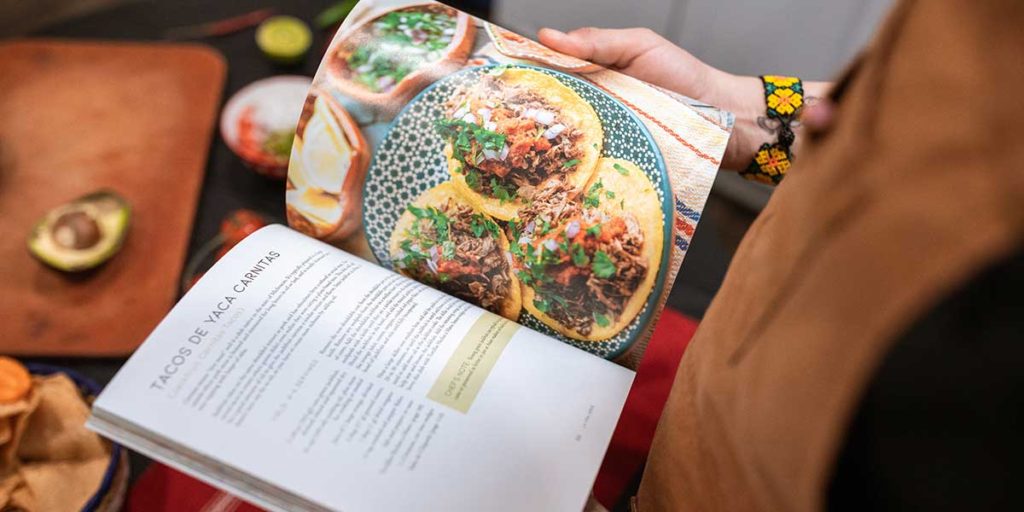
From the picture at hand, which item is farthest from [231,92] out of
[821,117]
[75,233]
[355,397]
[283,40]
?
[821,117]

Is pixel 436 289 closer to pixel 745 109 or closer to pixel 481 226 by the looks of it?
pixel 481 226

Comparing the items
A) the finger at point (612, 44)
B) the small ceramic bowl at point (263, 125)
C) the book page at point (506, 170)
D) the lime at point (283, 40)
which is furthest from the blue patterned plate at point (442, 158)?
the lime at point (283, 40)

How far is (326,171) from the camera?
2.06 feet

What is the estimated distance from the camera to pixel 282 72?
1204 mm

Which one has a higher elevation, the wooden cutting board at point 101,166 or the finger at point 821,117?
the finger at point 821,117

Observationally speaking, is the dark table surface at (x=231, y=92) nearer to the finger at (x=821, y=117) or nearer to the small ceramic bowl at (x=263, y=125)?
the small ceramic bowl at (x=263, y=125)

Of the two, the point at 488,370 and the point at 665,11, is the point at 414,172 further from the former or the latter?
the point at 665,11

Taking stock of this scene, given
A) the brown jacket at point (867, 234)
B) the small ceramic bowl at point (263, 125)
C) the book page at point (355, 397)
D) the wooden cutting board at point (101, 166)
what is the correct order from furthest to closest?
the small ceramic bowl at point (263, 125) < the wooden cutting board at point (101, 166) < the book page at point (355, 397) < the brown jacket at point (867, 234)

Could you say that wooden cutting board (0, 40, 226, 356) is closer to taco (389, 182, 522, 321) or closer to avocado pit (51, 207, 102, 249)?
avocado pit (51, 207, 102, 249)

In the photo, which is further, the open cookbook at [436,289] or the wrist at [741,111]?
the wrist at [741,111]

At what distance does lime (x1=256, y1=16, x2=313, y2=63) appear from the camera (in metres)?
1.18

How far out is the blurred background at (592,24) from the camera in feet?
3.49

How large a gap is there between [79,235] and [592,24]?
34.1 inches

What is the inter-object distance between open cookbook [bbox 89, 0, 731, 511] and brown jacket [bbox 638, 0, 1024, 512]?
20cm
